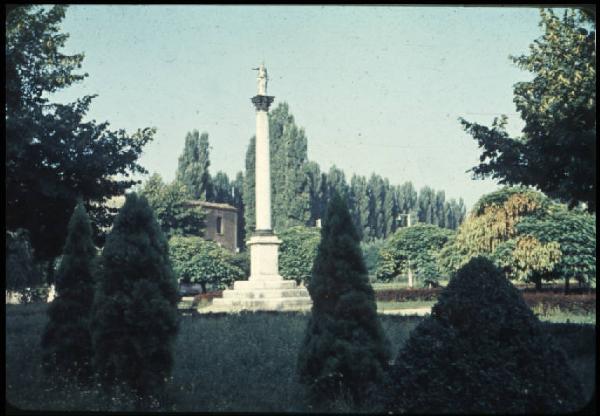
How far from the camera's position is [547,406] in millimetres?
6379

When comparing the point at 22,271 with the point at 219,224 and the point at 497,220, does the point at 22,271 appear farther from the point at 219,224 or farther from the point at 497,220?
the point at 219,224

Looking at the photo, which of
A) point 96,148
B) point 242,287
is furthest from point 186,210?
point 96,148

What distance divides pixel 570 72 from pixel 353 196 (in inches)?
1694

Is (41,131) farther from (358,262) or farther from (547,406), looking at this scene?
(547,406)

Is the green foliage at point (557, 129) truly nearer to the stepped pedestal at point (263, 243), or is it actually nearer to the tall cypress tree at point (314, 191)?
the stepped pedestal at point (263, 243)

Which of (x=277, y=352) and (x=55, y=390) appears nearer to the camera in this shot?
(x=55, y=390)

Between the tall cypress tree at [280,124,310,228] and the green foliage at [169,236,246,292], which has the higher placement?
the tall cypress tree at [280,124,310,228]

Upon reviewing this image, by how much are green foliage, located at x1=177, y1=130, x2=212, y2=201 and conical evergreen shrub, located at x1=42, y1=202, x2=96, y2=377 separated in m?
35.5

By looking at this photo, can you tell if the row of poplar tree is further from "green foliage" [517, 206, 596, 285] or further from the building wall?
"green foliage" [517, 206, 596, 285]

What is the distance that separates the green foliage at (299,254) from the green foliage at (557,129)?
25.8 m

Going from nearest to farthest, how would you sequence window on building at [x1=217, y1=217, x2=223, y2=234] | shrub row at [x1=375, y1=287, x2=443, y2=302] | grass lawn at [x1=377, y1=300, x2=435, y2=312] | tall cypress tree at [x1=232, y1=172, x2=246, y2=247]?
grass lawn at [x1=377, y1=300, x2=435, y2=312] < shrub row at [x1=375, y1=287, x2=443, y2=302] < window on building at [x1=217, y1=217, x2=223, y2=234] < tall cypress tree at [x1=232, y1=172, x2=246, y2=247]

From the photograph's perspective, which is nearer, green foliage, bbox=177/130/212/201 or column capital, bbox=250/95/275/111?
column capital, bbox=250/95/275/111

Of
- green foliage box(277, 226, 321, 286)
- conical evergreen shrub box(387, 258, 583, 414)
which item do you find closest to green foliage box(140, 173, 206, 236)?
green foliage box(277, 226, 321, 286)

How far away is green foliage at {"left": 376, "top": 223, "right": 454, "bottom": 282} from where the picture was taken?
123 feet
